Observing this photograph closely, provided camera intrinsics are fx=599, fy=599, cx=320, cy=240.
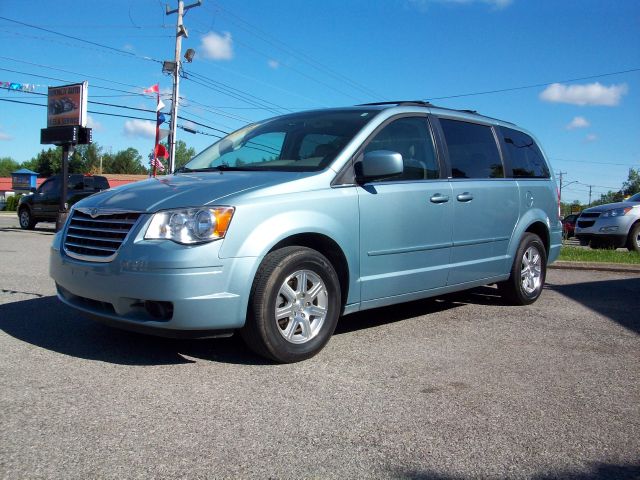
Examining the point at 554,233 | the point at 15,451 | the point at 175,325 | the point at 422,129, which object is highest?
the point at 422,129

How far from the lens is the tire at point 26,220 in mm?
20062

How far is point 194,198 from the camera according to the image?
3.81 m

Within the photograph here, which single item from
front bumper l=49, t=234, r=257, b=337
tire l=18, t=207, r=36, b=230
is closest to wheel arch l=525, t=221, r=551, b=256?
front bumper l=49, t=234, r=257, b=337

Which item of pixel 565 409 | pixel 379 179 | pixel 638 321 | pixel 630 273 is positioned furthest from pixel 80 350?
pixel 630 273

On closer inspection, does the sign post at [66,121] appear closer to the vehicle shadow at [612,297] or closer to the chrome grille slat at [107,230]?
the chrome grille slat at [107,230]

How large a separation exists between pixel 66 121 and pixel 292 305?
19.1 metres

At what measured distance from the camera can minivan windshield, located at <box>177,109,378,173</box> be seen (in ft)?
15.1

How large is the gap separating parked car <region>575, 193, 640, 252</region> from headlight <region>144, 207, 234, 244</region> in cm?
1241

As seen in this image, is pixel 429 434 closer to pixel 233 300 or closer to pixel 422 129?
pixel 233 300

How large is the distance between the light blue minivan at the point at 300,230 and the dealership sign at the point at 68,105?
16.3m

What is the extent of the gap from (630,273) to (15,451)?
366 inches

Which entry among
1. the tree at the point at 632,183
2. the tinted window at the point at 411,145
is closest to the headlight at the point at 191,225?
the tinted window at the point at 411,145

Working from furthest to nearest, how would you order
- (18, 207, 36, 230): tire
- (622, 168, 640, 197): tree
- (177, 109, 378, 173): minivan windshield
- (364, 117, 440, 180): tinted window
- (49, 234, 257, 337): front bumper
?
(622, 168, 640, 197): tree < (18, 207, 36, 230): tire < (364, 117, 440, 180): tinted window < (177, 109, 378, 173): minivan windshield < (49, 234, 257, 337): front bumper

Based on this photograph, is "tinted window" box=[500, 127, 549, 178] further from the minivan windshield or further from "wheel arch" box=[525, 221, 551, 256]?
the minivan windshield
